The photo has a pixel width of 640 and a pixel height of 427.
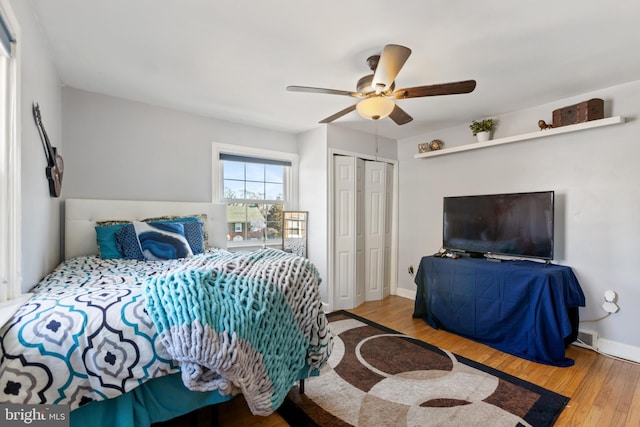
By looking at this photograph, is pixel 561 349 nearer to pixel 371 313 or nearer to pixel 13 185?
pixel 371 313

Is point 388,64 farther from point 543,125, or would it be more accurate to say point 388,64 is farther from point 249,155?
point 249,155

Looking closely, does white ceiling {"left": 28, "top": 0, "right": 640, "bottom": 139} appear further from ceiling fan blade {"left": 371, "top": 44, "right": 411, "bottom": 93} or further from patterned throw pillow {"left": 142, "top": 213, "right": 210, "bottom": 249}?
patterned throw pillow {"left": 142, "top": 213, "right": 210, "bottom": 249}

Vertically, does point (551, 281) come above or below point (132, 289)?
below

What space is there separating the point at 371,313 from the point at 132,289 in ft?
9.26

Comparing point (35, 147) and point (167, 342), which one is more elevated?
point (35, 147)

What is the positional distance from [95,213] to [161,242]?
0.77m

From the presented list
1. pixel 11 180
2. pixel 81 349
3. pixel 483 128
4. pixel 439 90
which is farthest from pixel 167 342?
pixel 483 128

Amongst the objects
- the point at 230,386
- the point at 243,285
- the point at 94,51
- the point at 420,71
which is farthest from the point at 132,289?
the point at 420,71

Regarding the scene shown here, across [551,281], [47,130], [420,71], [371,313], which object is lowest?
[371,313]

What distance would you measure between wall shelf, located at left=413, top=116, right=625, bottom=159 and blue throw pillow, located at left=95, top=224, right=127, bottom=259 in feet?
11.3

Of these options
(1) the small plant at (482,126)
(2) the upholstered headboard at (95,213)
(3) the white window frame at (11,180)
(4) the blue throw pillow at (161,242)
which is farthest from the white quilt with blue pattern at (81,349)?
(1) the small plant at (482,126)

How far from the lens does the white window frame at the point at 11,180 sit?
1291 millimetres

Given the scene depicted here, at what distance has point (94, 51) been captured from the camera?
2.04 m

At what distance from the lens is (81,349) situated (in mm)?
1068
